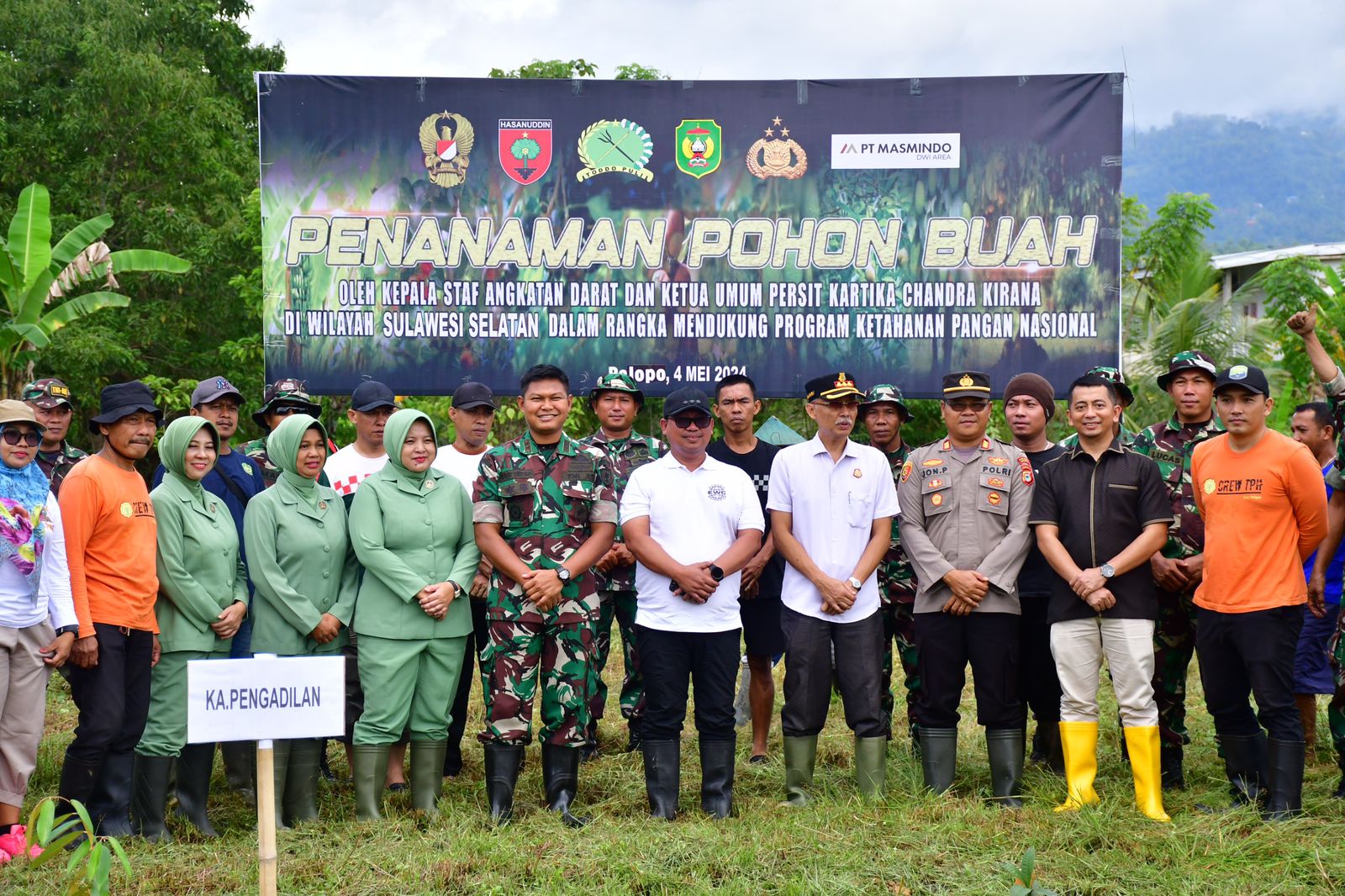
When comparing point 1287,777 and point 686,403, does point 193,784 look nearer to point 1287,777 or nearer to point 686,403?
point 686,403

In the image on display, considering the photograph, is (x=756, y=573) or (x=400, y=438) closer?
(x=400, y=438)

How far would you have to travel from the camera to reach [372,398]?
613cm

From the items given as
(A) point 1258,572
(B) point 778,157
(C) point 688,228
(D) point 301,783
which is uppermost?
(B) point 778,157

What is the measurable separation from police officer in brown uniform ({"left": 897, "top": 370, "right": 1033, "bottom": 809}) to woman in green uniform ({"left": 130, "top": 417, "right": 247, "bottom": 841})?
121 inches

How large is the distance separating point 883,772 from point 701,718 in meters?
0.88

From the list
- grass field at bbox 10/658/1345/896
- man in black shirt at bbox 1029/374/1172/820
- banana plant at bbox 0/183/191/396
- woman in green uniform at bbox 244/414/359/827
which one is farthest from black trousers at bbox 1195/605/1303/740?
banana plant at bbox 0/183/191/396

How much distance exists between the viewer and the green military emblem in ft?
25.9

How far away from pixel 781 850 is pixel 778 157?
475 cm

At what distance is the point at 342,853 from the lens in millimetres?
4707

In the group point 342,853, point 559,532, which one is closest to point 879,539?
point 559,532

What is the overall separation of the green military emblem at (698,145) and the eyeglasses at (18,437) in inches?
174

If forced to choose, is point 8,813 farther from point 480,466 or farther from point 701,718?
point 701,718

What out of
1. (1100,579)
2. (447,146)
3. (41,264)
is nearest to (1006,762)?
(1100,579)

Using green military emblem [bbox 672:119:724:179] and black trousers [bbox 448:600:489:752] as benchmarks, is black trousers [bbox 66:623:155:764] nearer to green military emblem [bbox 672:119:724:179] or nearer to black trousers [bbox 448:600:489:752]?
black trousers [bbox 448:600:489:752]
